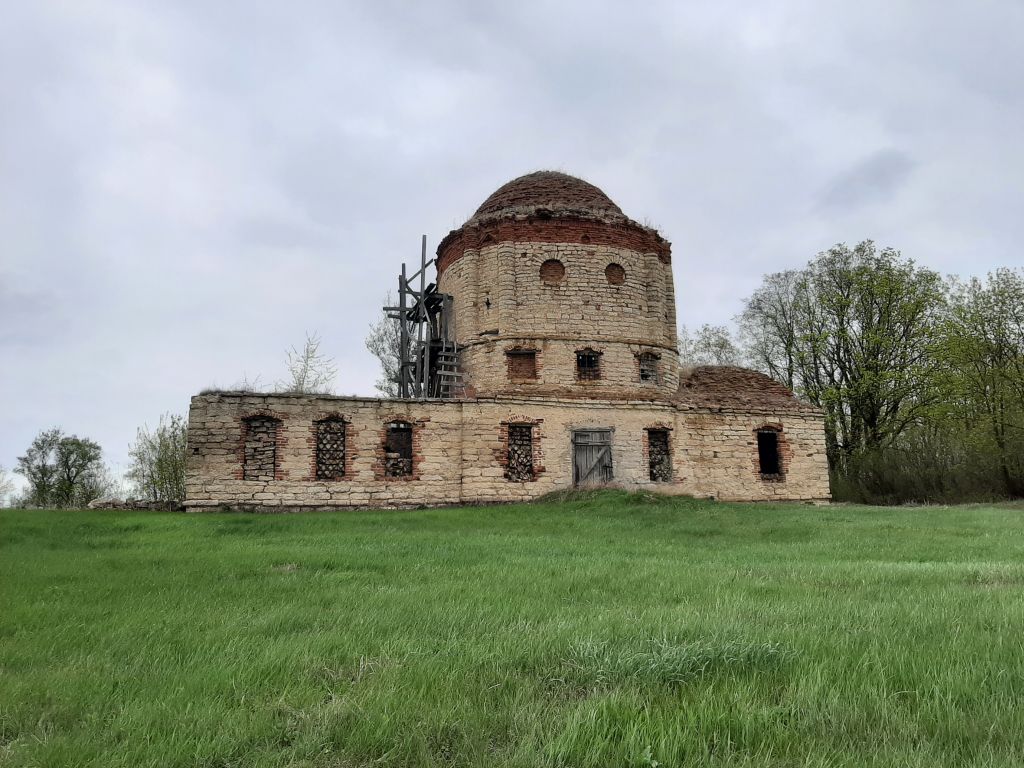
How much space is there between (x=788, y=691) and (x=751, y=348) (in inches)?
1412

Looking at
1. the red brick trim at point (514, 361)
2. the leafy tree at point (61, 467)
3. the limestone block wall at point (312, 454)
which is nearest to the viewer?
the limestone block wall at point (312, 454)

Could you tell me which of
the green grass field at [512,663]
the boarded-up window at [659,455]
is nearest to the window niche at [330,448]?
the boarded-up window at [659,455]

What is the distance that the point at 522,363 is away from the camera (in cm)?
2259

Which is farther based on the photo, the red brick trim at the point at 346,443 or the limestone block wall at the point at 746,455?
the limestone block wall at the point at 746,455

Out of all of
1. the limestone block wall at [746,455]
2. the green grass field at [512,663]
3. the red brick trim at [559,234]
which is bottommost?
the green grass field at [512,663]

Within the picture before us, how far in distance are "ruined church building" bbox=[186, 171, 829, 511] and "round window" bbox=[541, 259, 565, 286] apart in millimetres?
41

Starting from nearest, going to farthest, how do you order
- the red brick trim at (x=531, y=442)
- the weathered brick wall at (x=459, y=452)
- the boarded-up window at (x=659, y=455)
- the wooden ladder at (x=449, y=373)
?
the weathered brick wall at (x=459, y=452)
the red brick trim at (x=531, y=442)
the boarded-up window at (x=659, y=455)
the wooden ladder at (x=449, y=373)

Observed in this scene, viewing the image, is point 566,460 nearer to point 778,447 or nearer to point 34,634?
point 778,447

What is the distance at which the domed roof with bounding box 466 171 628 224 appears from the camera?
23625 mm

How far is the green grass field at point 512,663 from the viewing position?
8.73 ft

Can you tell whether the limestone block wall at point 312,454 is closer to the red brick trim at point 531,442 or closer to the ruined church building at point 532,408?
the ruined church building at point 532,408

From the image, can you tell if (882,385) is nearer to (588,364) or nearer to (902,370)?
(902,370)

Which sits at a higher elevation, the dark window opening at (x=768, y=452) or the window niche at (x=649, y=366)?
the window niche at (x=649, y=366)

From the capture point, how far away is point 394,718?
9.56ft
